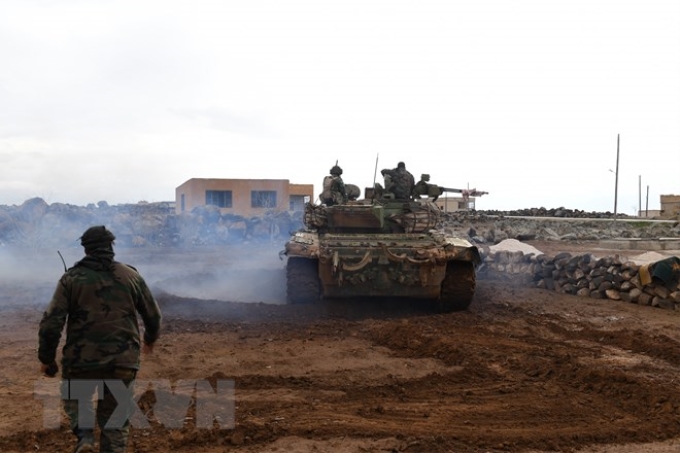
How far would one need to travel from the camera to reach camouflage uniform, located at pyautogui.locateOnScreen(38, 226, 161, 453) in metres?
3.79

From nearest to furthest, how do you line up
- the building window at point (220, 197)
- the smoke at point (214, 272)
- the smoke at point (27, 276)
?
1. the smoke at point (27, 276)
2. the smoke at point (214, 272)
3. the building window at point (220, 197)

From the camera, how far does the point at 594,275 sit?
11609 mm

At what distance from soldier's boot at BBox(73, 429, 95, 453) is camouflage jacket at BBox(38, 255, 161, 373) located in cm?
35

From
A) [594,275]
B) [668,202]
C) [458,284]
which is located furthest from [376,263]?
[668,202]

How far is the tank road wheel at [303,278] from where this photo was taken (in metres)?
10.0

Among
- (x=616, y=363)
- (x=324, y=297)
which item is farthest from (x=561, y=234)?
(x=616, y=363)

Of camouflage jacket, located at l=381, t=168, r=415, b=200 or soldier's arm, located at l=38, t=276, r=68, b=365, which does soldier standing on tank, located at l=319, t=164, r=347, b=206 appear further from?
soldier's arm, located at l=38, t=276, r=68, b=365

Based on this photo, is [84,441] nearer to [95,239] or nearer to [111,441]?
[111,441]

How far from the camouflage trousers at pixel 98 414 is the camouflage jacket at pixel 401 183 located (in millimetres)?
8156

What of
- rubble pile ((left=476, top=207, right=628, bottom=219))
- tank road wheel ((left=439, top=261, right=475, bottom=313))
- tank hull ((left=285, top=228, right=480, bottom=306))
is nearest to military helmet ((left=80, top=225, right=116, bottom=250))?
tank hull ((left=285, top=228, right=480, bottom=306))

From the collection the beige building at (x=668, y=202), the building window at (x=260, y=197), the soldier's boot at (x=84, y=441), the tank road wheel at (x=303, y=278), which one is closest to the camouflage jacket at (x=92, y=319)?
the soldier's boot at (x=84, y=441)

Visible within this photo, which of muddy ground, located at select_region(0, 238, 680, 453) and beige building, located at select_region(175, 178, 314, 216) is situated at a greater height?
beige building, located at select_region(175, 178, 314, 216)

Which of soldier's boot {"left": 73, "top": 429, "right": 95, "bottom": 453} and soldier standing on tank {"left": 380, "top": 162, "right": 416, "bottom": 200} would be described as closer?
soldier's boot {"left": 73, "top": 429, "right": 95, "bottom": 453}

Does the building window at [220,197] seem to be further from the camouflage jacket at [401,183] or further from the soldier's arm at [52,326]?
the soldier's arm at [52,326]
